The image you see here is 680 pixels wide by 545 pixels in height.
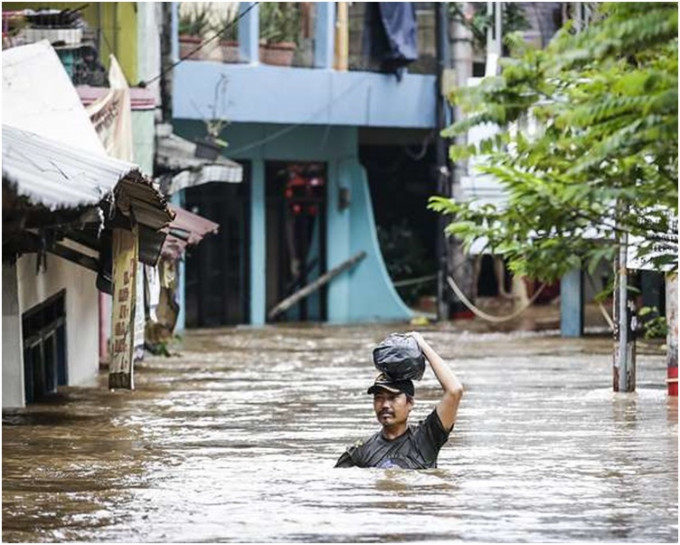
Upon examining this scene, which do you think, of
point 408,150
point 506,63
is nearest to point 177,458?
point 506,63

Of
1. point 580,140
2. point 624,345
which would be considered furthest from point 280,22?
point 580,140

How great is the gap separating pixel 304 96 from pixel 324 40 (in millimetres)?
1115

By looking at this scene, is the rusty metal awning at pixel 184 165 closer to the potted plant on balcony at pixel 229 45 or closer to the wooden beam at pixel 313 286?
the potted plant on balcony at pixel 229 45

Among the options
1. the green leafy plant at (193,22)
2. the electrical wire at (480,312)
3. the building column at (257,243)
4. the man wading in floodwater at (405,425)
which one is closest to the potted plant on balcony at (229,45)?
the green leafy plant at (193,22)

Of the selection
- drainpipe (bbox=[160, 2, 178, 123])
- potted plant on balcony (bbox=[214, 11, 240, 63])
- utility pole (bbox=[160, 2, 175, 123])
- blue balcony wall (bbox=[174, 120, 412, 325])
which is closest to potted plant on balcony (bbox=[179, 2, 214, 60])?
potted plant on balcony (bbox=[214, 11, 240, 63])

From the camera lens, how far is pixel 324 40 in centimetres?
3656

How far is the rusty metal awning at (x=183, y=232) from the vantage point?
25.1m

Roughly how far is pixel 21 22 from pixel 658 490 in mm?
13999

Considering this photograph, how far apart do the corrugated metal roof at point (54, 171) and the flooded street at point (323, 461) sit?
202cm

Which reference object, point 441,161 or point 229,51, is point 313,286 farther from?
point 229,51

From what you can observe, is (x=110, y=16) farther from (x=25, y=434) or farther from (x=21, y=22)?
(x=25, y=434)

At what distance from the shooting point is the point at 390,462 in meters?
14.1

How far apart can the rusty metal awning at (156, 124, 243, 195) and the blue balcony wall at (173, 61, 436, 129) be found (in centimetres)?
416

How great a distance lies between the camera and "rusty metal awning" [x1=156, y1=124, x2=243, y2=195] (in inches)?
1153
